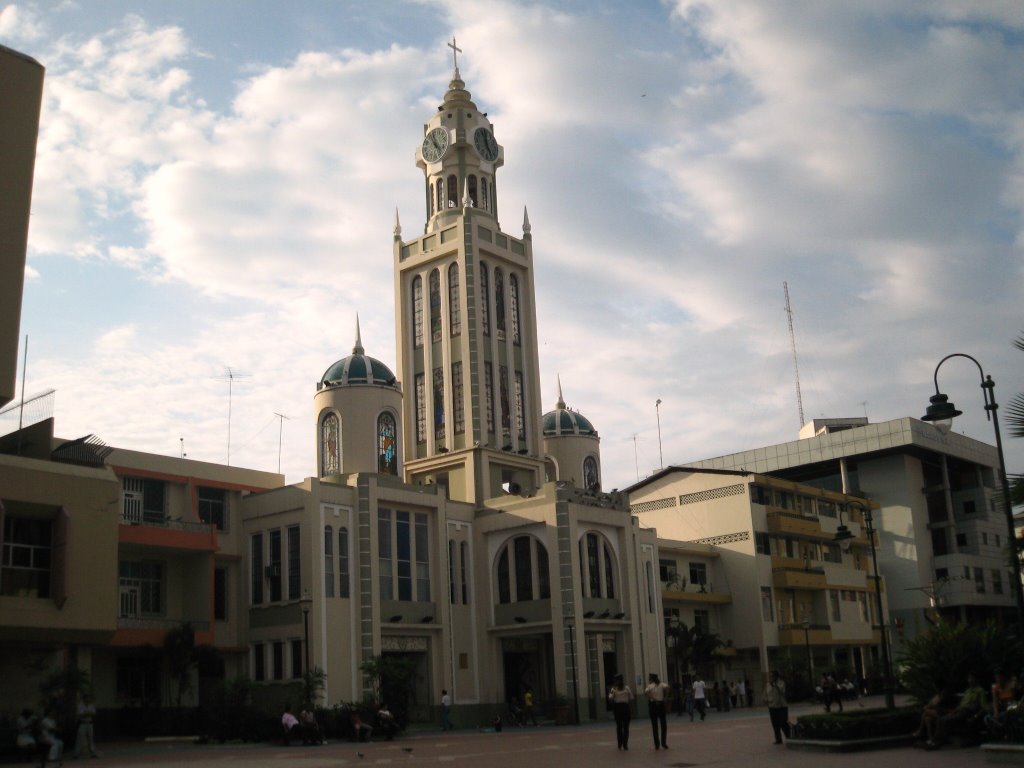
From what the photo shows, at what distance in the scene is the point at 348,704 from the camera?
122 feet

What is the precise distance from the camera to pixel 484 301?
53.2m

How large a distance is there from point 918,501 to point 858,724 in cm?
6089

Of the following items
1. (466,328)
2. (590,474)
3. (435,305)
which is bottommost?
(590,474)

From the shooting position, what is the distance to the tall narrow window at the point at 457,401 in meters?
51.4

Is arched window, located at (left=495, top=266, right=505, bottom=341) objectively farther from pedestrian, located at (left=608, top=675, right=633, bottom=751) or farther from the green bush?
the green bush

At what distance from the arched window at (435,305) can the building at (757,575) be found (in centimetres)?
1598

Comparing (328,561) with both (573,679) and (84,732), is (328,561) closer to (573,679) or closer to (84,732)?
(573,679)

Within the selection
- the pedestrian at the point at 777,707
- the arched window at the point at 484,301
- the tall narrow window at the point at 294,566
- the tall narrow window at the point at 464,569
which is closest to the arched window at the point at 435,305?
the arched window at the point at 484,301

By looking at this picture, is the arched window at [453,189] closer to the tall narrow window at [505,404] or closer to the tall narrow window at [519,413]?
the tall narrow window at [505,404]

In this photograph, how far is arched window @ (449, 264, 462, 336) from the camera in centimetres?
5256

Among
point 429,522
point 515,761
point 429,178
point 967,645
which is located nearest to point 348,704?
point 429,522

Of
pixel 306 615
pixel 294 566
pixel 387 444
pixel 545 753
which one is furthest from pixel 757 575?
pixel 545 753

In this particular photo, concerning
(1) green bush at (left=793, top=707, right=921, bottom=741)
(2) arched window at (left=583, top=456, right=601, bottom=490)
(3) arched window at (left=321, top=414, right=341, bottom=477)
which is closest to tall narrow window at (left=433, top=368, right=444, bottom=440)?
(3) arched window at (left=321, top=414, right=341, bottom=477)

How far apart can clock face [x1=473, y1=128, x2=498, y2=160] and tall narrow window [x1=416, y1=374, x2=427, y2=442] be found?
1185cm
